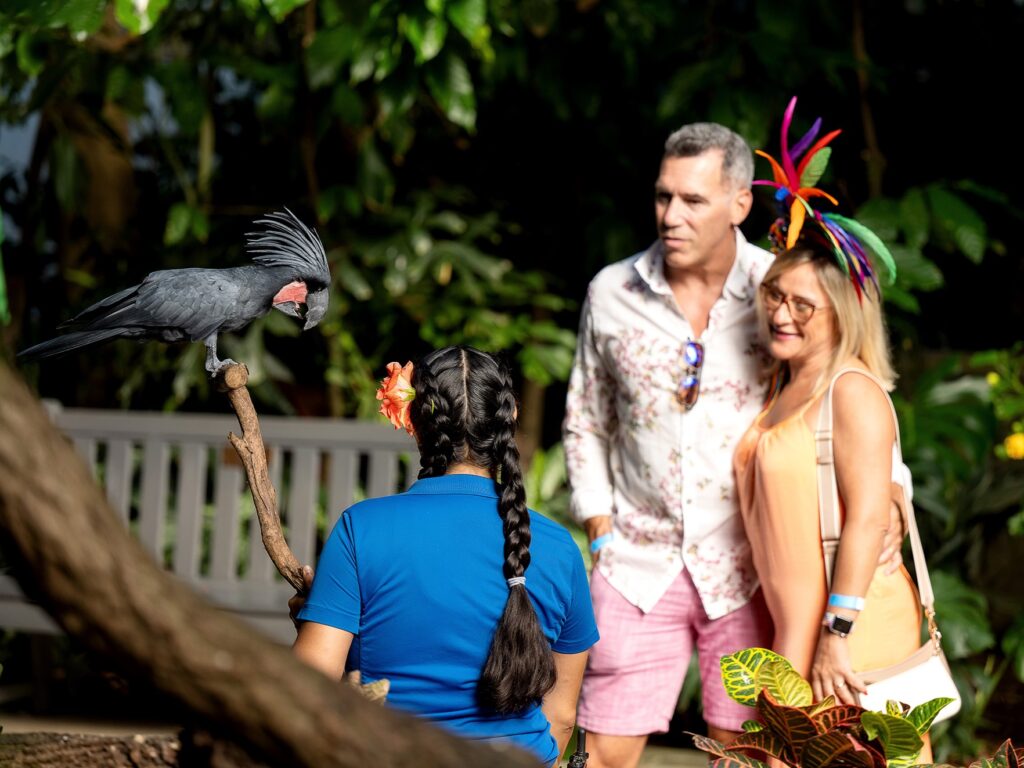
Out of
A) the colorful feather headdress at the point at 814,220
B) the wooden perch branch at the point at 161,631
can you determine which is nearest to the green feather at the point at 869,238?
the colorful feather headdress at the point at 814,220

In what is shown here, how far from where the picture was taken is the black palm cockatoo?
1.38m

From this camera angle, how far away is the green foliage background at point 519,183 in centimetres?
378

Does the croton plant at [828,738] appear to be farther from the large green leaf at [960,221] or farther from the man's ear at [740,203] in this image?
the large green leaf at [960,221]

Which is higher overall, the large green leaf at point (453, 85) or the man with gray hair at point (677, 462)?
the large green leaf at point (453, 85)

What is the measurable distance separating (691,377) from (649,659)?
21.9 inches

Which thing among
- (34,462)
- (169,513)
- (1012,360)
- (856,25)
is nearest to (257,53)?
(169,513)

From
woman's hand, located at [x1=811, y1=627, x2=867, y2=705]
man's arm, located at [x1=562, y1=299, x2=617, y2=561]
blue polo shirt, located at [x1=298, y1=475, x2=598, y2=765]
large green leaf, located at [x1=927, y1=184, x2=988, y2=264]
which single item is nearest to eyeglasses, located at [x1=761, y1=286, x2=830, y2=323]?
man's arm, located at [x1=562, y1=299, x2=617, y2=561]

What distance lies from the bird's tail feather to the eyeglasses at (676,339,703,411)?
1.23 metres

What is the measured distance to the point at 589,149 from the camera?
15.5ft

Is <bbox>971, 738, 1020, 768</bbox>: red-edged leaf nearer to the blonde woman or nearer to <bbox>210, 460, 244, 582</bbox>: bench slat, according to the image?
the blonde woman

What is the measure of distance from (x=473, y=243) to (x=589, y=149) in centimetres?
65

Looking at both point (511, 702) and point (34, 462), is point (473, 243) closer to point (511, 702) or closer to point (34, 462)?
point (511, 702)

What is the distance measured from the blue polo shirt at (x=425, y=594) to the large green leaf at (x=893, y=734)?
0.46m

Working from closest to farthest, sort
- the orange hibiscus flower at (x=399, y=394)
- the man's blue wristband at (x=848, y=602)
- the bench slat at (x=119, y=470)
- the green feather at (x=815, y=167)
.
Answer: the orange hibiscus flower at (x=399, y=394) < the man's blue wristband at (x=848, y=602) < the green feather at (x=815, y=167) < the bench slat at (x=119, y=470)
